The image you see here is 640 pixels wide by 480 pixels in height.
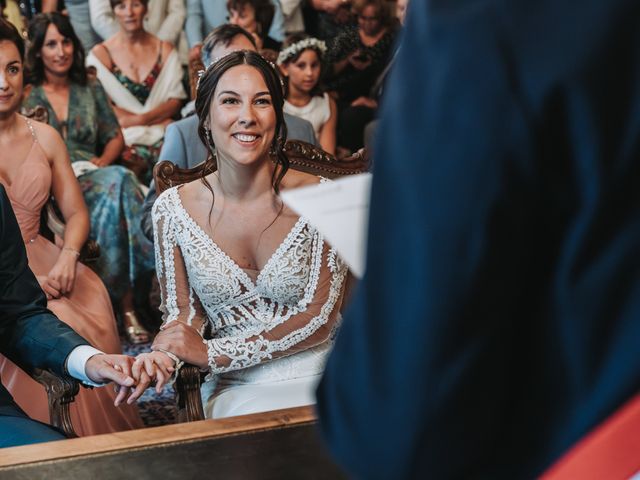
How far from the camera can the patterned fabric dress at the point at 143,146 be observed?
5.04m

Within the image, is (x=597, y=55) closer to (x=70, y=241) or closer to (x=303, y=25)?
(x=70, y=241)

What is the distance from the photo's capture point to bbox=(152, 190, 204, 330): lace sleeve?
2.46m

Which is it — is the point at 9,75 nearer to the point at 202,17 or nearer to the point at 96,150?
the point at 96,150

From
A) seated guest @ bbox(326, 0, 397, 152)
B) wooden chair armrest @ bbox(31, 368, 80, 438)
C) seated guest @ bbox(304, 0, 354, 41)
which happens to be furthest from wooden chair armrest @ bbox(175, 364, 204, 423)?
seated guest @ bbox(304, 0, 354, 41)

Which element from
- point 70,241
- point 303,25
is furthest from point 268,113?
point 303,25

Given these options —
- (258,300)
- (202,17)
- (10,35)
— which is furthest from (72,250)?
(202,17)

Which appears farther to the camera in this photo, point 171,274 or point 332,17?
point 332,17

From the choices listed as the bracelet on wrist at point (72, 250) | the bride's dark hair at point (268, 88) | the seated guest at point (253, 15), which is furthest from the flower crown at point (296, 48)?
the bride's dark hair at point (268, 88)

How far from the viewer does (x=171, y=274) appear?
8.13ft

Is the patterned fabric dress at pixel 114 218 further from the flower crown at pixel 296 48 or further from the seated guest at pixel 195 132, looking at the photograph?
the flower crown at pixel 296 48

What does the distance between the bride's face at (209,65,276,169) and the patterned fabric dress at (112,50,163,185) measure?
2572 millimetres

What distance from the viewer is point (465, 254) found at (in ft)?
2.07

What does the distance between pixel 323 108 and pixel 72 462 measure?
3.93 meters

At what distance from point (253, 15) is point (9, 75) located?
106 inches
